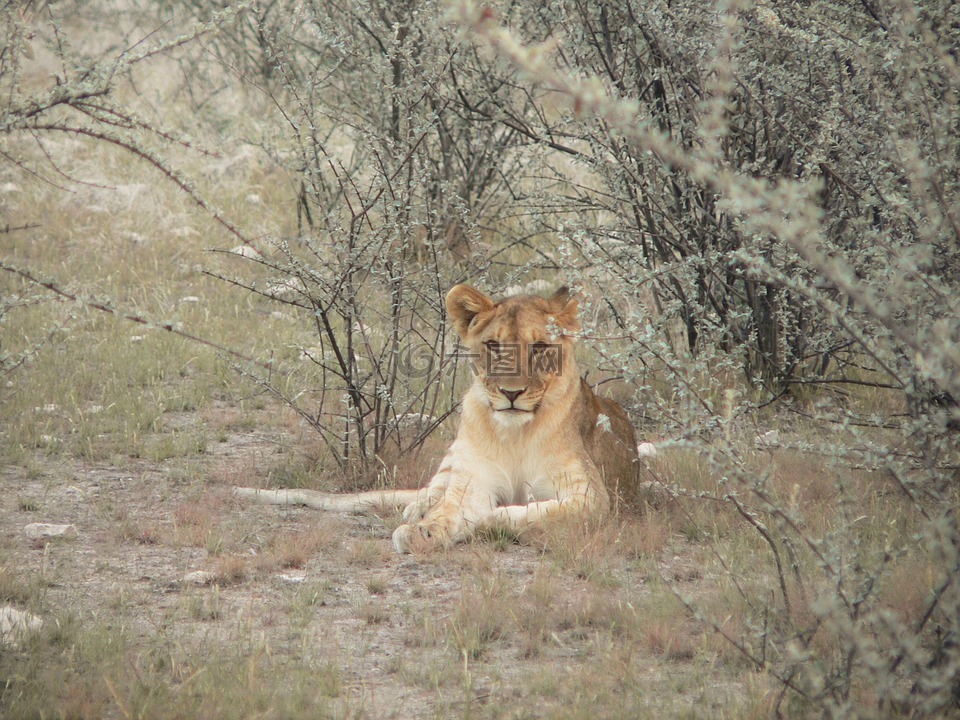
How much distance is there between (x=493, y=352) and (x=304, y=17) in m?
2.27

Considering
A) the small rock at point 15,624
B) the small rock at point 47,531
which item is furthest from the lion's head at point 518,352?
the small rock at point 15,624

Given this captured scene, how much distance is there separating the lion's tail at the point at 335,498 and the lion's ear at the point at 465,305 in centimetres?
85

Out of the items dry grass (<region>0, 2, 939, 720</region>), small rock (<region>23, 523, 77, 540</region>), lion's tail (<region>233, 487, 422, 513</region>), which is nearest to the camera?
dry grass (<region>0, 2, 939, 720</region>)

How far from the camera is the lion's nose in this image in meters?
4.96

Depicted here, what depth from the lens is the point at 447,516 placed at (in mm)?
4922

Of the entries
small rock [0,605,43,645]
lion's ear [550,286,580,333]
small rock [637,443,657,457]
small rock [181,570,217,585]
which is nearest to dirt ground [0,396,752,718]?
small rock [181,570,217,585]

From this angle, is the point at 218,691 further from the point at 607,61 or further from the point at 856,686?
the point at 607,61

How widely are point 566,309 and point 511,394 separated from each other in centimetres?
49

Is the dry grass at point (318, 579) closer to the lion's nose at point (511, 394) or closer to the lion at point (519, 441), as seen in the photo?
the lion at point (519, 441)

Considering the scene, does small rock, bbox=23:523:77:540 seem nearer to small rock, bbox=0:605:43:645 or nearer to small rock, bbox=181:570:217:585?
small rock, bbox=181:570:217:585

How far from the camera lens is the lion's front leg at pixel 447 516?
480cm

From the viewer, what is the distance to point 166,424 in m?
6.82

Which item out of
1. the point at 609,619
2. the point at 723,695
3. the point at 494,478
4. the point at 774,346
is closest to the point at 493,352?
the point at 494,478

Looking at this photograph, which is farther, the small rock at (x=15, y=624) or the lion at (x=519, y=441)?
the lion at (x=519, y=441)
